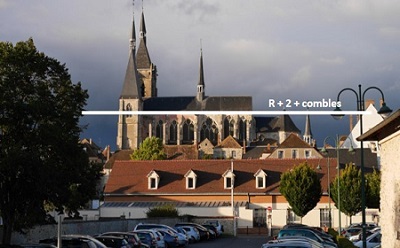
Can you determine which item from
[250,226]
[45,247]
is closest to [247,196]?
[250,226]

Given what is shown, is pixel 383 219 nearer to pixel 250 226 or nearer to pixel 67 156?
pixel 67 156

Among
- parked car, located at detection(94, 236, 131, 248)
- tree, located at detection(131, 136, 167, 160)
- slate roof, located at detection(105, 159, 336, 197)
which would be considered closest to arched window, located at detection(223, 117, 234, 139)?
tree, located at detection(131, 136, 167, 160)

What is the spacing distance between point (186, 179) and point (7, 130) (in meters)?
46.8

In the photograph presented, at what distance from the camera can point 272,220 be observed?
7138cm

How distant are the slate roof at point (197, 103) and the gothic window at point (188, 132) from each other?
429 cm

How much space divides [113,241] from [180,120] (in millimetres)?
157543

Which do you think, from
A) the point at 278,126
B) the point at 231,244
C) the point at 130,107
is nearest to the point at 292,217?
the point at 231,244

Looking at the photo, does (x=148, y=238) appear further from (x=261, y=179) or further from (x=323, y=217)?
(x=261, y=179)

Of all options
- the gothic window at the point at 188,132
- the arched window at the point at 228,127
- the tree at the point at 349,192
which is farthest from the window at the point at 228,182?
the gothic window at the point at 188,132

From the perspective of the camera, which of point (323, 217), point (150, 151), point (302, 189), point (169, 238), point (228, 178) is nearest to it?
point (169, 238)

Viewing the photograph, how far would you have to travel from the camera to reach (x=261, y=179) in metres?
77.2

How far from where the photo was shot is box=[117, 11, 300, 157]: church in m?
183

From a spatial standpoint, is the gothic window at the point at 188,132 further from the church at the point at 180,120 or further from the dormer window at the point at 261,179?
the dormer window at the point at 261,179

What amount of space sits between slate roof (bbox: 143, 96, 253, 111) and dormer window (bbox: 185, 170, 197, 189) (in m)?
111
